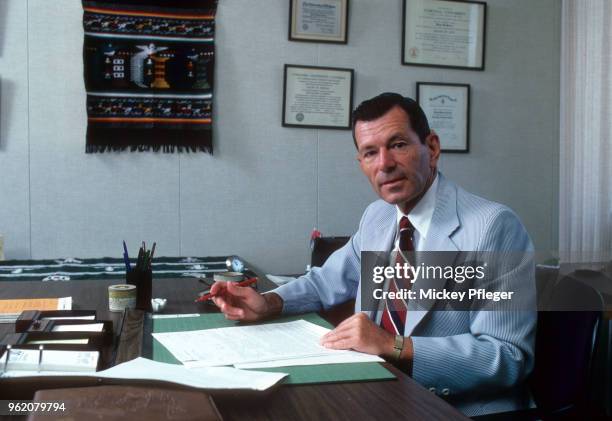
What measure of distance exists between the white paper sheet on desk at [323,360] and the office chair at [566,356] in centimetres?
33

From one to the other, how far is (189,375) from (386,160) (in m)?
0.78

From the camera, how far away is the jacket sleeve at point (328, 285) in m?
1.51

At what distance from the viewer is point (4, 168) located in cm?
298

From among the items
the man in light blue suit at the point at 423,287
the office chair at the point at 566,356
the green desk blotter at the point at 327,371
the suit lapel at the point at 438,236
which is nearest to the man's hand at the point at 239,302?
the man in light blue suit at the point at 423,287

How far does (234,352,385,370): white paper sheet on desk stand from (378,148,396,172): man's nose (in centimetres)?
53

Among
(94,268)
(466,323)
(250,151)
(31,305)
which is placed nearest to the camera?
(466,323)

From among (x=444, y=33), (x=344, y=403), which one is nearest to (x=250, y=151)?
(x=444, y=33)

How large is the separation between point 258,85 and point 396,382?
2.51m

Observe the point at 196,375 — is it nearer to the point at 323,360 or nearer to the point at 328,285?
the point at 323,360

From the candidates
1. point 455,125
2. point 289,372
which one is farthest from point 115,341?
point 455,125

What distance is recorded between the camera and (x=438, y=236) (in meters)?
1.40

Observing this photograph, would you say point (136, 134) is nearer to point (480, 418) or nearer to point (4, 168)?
point (4, 168)

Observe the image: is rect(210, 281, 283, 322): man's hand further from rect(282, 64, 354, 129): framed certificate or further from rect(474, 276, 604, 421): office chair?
rect(282, 64, 354, 129): framed certificate

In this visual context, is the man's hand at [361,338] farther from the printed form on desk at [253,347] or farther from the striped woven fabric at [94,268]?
the striped woven fabric at [94,268]
